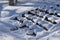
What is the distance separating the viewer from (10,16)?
212 inches

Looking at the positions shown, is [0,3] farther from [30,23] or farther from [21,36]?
[21,36]

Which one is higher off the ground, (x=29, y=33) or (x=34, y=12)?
(x=34, y=12)

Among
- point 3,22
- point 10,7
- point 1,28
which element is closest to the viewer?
point 1,28

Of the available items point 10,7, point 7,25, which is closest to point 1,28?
point 7,25

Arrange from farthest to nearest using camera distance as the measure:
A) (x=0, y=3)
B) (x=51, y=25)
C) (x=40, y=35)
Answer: (x=0, y=3), (x=51, y=25), (x=40, y=35)

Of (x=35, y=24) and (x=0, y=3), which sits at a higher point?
(x=0, y=3)

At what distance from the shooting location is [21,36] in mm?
3814

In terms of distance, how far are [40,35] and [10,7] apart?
2.55 meters

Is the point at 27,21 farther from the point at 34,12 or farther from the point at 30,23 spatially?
the point at 34,12

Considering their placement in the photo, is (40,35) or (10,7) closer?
(40,35)

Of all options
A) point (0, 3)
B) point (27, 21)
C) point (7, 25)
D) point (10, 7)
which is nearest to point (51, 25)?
point (27, 21)

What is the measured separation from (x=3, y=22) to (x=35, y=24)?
90 centimetres

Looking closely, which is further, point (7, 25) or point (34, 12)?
point (34, 12)

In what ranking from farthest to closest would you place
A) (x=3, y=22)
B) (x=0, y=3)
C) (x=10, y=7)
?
(x=0, y=3) < (x=10, y=7) < (x=3, y=22)
